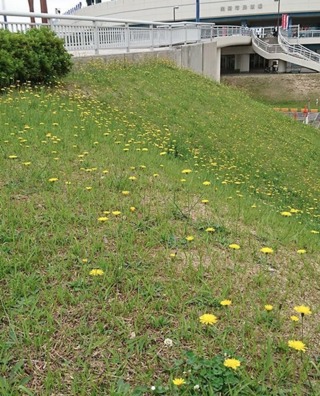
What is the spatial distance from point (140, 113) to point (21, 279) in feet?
26.2

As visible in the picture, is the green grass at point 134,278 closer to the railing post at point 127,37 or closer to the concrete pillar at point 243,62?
the railing post at point 127,37

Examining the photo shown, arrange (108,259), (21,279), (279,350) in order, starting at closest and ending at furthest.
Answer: (279,350), (21,279), (108,259)

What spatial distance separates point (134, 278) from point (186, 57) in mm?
20313

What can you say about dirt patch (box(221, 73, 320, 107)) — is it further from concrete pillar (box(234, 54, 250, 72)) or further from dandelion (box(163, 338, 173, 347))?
dandelion (box(163, 338, 173, 347))

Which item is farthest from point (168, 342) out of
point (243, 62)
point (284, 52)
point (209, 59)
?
point (243, 62)

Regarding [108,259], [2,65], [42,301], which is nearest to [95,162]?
[108,259]

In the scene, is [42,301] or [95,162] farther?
[95,162]

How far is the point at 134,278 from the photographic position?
110 inches

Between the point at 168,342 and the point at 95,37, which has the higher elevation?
the point at 95,37

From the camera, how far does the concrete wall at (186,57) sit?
14.9 metres

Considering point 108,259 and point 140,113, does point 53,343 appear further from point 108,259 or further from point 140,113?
point 140,113

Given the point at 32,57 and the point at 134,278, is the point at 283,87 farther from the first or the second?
the point at 134,278

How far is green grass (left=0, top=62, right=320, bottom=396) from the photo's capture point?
212 cm

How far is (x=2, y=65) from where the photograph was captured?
881cm
